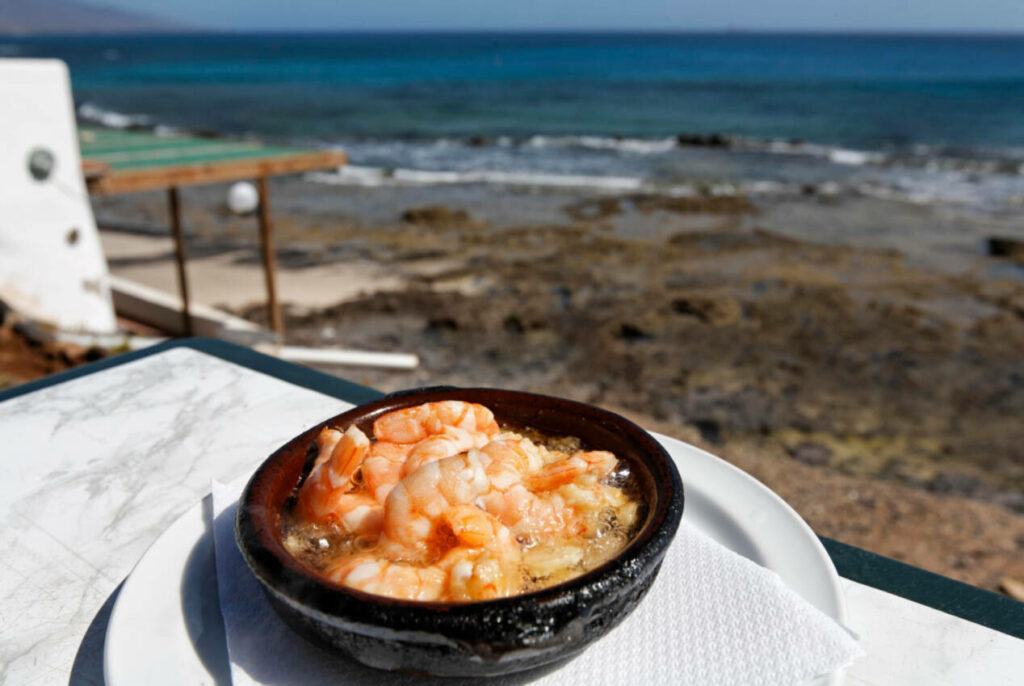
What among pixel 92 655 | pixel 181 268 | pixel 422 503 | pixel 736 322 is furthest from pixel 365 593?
pixel 736 322

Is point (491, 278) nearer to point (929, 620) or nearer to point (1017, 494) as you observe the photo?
point (1017, 494)

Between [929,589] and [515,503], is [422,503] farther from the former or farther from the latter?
[929,589]

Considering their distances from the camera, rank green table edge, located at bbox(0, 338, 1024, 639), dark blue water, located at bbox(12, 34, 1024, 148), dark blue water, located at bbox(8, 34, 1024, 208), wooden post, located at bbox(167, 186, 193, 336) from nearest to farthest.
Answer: green table edge, located at bbox(0, 338, 1024, 639) < wooden post, located at bbox(167, 186, 193, 336) < dark blue water, located at bbox(8, 34, 1024, 208) < dark blue water, located at bbox(12, 34, 1024, 148)

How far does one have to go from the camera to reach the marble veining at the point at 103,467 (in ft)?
3.89

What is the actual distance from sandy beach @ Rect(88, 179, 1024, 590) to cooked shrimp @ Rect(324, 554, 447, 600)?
12.6 feet

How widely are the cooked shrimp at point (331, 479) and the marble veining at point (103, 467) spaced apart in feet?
1.32

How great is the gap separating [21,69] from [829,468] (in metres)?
5.79

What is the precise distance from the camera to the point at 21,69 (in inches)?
185

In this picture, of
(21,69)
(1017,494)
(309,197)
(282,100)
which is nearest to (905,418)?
(1017,494)

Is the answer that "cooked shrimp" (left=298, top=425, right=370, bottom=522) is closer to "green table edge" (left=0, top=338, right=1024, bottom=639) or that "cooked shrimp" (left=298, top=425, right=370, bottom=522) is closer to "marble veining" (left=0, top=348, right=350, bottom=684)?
"marble veining" (left=0, top=348, right=350, bottom=684)

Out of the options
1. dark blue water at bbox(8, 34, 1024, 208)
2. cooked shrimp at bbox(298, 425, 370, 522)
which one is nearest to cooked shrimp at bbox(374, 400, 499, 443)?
cooked shrimp at bbox(298, 425, 370, 522)

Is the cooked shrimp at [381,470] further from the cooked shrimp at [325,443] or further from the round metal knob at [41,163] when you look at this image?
the round metal knob at [41,163]

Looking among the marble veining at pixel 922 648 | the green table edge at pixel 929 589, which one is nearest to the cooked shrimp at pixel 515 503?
the marble veining at pixel 922 648

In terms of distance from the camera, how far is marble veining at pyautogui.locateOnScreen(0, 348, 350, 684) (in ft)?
3.89
